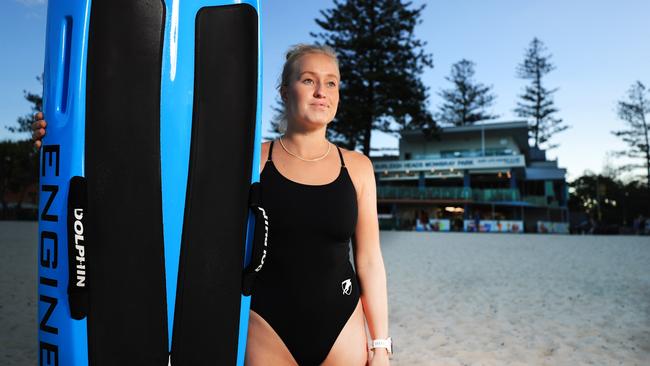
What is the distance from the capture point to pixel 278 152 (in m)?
1.26

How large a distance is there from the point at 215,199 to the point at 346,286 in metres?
0.44

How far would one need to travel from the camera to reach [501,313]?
476cm

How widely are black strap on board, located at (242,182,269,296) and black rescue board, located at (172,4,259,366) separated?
0.06 feet

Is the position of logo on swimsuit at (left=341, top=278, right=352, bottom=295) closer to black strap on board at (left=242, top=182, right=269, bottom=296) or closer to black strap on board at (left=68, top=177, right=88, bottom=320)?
black strap on board at (left=242, top=182, right=269, bottom=296)

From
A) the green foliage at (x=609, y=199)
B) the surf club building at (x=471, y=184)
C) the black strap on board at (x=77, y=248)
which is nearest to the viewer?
the black strap on board at (x=77, y=248)

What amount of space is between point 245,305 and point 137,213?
1.13ft

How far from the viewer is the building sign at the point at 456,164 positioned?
28141 millimetres

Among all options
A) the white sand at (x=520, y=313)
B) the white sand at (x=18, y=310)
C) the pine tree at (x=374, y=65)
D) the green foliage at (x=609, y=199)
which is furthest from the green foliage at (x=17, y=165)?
the green foliage at (x=609, y=199)

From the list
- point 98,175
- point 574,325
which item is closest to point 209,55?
point 98,175

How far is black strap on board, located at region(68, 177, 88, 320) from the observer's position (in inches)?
37.0

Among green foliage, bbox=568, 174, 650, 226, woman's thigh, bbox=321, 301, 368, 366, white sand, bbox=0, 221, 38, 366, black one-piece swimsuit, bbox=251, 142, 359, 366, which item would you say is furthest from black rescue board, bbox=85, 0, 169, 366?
green foliage, bbox=568, 174, 650, 226

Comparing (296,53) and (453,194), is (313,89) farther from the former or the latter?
→ (453,194)

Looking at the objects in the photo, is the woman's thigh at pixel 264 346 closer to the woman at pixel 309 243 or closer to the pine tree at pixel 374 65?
the woman at pixel 309 243

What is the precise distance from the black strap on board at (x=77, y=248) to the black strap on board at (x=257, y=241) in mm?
353
